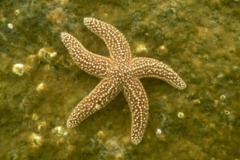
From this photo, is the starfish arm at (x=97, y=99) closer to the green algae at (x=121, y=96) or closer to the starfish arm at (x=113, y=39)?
the green algae at (x=121, y=96)

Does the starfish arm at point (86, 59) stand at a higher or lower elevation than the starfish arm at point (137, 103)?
higher

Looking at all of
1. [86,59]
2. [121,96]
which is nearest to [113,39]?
[86,59]

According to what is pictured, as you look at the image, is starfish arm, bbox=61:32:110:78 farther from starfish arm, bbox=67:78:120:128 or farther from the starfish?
starfish arm, bbox=67:78:120:128

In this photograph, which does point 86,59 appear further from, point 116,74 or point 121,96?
point 121,96

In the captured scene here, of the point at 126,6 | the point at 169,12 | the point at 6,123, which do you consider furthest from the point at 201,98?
the point at 6,123

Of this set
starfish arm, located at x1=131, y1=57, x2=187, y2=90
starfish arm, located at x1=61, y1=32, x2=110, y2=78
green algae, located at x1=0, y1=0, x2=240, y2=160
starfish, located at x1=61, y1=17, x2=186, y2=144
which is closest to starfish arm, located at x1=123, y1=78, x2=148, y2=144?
starfish, located at x1=61, y1=17, x2=186, y2=144

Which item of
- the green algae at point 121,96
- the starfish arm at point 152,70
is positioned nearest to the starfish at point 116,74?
the starfish arm at point 152,70
